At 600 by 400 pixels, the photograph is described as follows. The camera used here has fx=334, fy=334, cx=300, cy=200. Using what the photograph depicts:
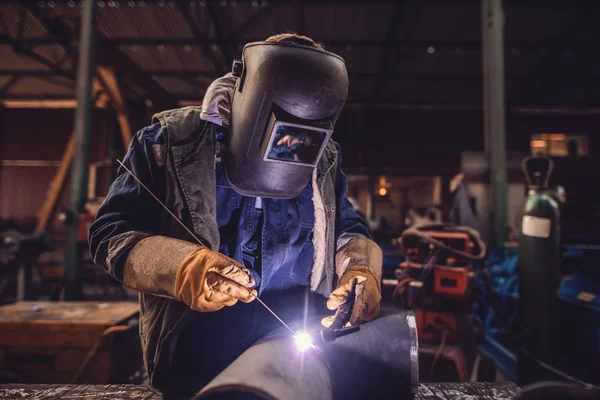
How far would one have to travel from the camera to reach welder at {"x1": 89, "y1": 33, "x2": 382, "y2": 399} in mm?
1202

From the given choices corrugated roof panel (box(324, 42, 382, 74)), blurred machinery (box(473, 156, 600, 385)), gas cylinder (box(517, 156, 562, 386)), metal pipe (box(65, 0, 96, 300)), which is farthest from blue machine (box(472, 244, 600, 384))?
corrugated roof panel (box(324, 42, 382, 74))

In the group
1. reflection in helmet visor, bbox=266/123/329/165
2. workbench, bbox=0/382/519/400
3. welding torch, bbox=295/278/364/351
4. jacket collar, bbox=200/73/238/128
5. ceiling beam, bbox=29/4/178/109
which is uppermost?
ceiling beam, bbox=29/4/178/109

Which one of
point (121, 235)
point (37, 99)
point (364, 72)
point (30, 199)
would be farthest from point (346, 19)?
point (30, 199)

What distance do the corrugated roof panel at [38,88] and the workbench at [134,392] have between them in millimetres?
12193

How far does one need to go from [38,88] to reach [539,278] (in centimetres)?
1423

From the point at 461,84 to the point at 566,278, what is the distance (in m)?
8.78

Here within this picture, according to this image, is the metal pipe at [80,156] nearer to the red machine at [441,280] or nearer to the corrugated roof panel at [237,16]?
the corrugated roof panel at [237,16]

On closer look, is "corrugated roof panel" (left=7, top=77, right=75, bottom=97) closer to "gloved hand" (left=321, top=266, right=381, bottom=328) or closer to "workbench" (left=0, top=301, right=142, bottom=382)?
"workbench" (left=0, top=301, right=142, bottom=382)

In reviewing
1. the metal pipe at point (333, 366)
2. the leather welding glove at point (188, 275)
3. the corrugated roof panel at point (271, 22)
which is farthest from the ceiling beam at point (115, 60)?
the metal pipe at point (333, 366)

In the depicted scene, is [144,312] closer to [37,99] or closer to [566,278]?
[566,278]

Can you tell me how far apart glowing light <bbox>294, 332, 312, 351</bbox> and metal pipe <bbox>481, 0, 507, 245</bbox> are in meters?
3.81

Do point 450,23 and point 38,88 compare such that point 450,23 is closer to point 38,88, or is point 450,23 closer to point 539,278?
point 539,278

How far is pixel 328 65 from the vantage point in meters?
1.35

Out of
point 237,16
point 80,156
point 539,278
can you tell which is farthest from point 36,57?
point 539,278
